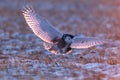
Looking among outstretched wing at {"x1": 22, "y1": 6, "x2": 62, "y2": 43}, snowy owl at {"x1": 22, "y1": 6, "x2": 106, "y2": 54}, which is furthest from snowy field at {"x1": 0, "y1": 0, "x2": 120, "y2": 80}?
outstretched wing at {"x1": 22, "y1": 6, "x2": 62, "y2": 43}

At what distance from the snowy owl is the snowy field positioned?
321 millimetres

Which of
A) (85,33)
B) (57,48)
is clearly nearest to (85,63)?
(57,48)

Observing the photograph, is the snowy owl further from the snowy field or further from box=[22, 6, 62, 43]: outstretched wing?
the snowy field

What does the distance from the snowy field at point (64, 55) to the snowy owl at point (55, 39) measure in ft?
1.05

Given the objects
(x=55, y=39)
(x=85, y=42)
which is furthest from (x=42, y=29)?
(x=85, y=42)

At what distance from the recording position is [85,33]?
1609 centimetres

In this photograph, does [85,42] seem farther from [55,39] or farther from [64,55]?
[64,55]

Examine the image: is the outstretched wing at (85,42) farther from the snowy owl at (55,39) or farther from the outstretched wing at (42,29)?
the outstretched wing at (42,29)

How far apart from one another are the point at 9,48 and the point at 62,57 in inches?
73.2

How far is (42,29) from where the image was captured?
1033 cm

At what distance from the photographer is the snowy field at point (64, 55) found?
30.0ft

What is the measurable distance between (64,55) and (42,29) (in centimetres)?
113

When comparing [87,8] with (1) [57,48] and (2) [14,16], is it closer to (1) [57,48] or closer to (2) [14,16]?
(2) [14,16]

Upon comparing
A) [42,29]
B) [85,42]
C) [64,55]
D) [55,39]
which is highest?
[42,29]
